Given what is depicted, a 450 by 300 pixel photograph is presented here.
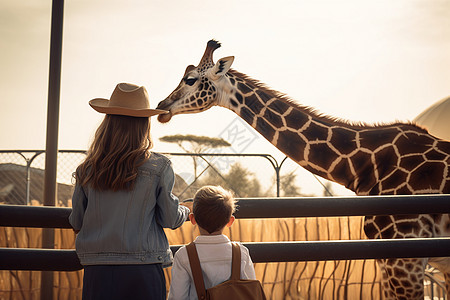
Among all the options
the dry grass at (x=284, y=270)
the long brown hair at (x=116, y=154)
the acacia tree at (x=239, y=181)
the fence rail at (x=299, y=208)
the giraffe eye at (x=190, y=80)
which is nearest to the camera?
the long brown hair at (x=116, y=154)

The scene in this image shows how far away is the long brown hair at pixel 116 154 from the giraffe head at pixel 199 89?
120 inches

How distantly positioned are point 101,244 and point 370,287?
3.87 m

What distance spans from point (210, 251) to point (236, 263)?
102mm

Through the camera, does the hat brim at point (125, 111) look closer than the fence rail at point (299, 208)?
Yes

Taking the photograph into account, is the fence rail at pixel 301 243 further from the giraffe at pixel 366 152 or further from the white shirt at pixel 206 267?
the giraffe at pixel 366 152

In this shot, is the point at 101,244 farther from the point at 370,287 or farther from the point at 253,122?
the point at 370,287

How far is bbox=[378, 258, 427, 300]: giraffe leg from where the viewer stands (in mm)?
3252

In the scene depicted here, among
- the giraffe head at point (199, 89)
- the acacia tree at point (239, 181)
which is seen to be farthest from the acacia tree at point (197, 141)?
the giraffe head at point (199, 89)

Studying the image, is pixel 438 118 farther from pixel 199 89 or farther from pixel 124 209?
pixel 124 209

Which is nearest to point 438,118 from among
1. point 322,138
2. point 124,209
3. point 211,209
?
point 322,138

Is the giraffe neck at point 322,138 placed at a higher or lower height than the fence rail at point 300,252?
higher

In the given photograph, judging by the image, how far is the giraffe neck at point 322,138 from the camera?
12.3 ft

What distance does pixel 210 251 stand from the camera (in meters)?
1.80

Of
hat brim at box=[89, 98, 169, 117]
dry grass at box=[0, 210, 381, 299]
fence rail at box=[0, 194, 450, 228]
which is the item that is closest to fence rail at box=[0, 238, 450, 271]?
fence rail at box=[0, 194, 450, 228]
